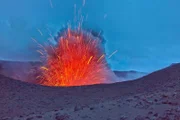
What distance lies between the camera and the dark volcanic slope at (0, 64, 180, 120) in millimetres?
16297

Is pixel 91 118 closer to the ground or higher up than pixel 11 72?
closer to the ground

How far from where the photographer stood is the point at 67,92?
19938 millimetres

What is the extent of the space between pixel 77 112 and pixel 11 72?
2261 cm

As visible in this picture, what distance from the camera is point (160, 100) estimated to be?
39.1ft

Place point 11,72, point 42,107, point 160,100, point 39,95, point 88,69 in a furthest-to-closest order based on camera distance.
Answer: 1. point 11,72
2. point 88,69
3. point 39,95
4. point 42,107
5. point 160,100

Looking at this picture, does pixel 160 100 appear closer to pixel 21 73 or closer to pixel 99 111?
pixel 99 111

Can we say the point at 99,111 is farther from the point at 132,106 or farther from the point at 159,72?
the point at 159,72

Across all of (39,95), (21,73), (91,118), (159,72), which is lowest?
(91,118)

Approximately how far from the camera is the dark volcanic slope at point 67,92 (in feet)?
53.5

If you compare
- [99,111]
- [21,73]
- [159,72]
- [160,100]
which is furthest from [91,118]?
[21,73]

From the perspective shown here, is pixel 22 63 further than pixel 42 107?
Yes

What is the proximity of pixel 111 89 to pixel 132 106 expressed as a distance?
8.71 m

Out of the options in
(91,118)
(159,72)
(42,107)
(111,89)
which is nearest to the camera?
(91,118)

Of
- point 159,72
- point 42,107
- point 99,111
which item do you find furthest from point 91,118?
point 159,72
